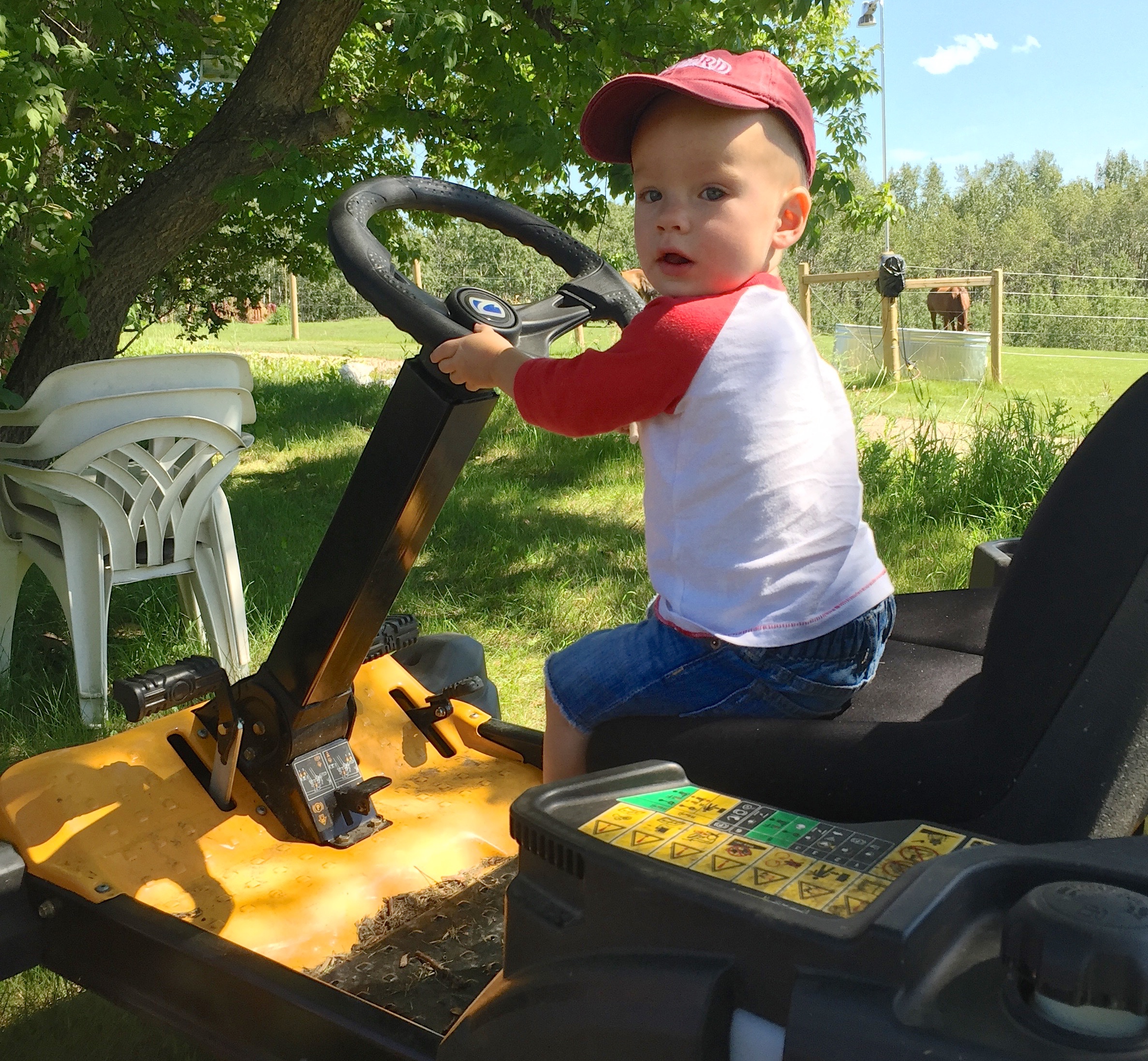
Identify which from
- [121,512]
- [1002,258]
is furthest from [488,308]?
[1002,258]

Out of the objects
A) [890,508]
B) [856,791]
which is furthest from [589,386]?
[890,508]

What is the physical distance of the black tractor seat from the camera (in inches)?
42.3

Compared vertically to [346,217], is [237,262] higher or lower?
higher

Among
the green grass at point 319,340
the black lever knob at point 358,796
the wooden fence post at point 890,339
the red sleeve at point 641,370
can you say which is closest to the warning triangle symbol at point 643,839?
the red sleeve at point 641,370

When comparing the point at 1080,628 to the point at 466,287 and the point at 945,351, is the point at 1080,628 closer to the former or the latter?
the point at 466,287

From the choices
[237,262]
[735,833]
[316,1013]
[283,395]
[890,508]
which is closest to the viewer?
[735,833]

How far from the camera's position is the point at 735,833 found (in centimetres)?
108

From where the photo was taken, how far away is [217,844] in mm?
2039

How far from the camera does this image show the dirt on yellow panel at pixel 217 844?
74.1 inches

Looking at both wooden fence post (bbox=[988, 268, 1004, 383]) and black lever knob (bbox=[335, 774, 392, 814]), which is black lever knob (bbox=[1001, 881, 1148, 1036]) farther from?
wooden fence post (bbox=[988, 268, 1004, 383])

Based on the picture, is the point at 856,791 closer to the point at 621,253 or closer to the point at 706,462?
the point at 706,462

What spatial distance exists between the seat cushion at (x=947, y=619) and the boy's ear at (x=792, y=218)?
2.02ft

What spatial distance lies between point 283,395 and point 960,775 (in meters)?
9.09

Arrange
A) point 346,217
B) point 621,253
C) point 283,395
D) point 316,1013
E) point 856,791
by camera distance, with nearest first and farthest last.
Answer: point 856,791 < point 316,1013 < point 346,217 < point 621,253 < point 283,395
